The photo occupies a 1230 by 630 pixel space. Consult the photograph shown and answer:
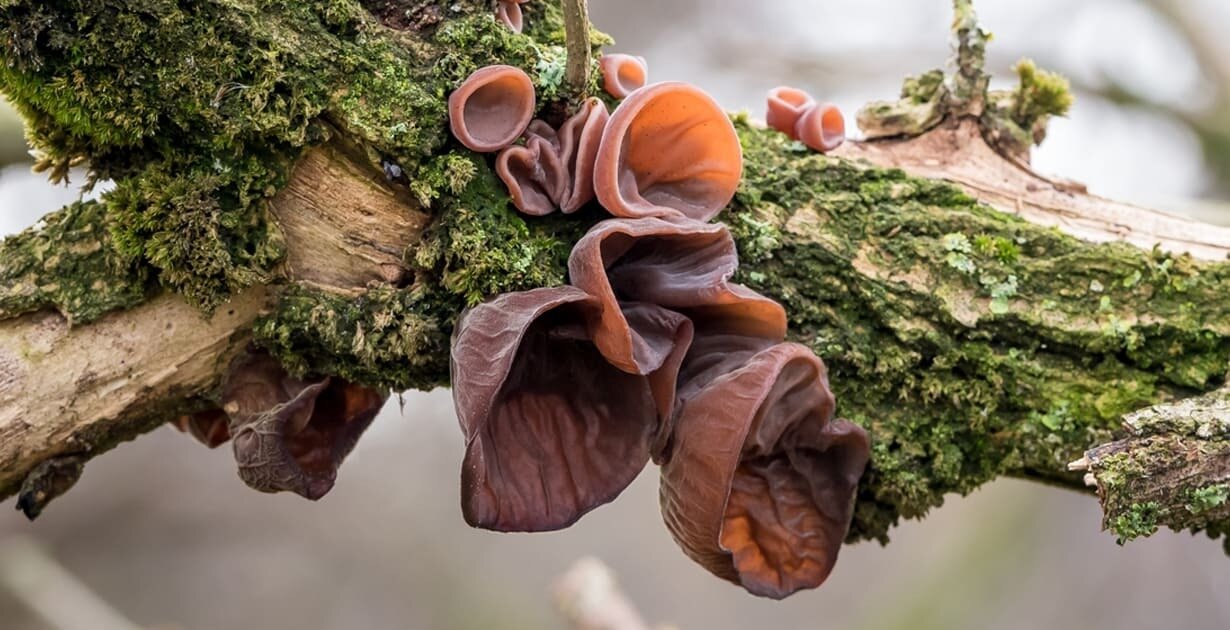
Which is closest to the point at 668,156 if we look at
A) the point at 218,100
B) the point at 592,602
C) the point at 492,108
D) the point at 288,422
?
the point at 492,108

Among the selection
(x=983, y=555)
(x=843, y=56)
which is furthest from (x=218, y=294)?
(x=983, y=555)

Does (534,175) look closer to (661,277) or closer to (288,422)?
(661,277)

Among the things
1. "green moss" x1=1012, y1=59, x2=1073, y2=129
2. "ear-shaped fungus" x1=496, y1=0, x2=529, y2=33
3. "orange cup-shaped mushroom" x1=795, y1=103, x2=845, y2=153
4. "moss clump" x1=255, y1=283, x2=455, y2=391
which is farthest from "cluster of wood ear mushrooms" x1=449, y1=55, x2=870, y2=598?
"green moss" x1=1012, y1=59, x2=1073, y2=129

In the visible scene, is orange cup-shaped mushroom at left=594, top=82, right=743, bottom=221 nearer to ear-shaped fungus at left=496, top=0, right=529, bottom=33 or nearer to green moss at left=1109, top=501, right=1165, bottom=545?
ear-shaped fungus at left=496, top=0, right=529, bottom=33

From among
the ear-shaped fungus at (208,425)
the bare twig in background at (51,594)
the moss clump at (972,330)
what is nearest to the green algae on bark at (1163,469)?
the moss clump at (972,330)

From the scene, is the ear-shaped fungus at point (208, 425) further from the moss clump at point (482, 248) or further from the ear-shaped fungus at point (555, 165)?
the ear-shaped fungus at point (555, 165)

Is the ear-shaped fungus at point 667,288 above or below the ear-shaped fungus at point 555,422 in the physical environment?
above
